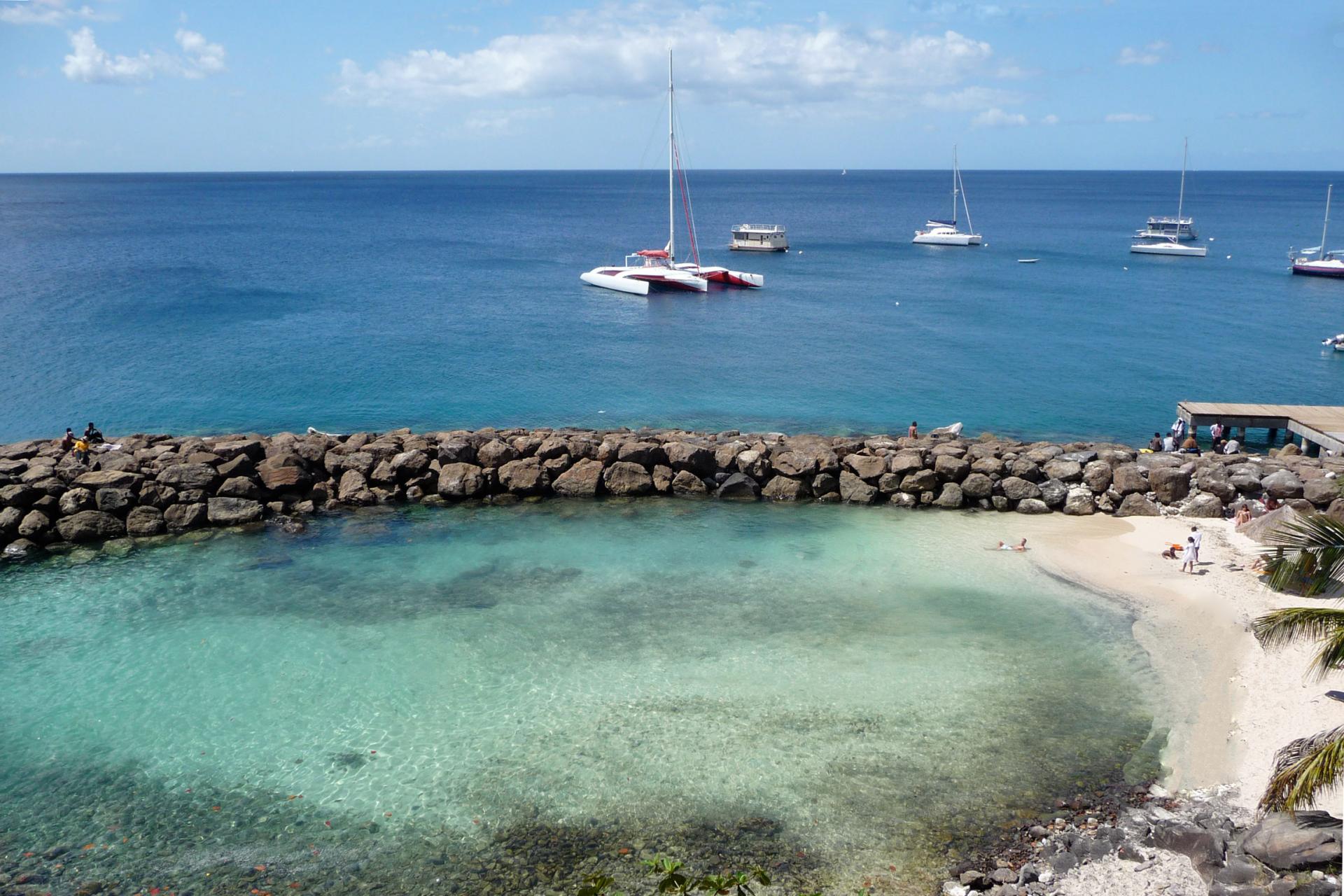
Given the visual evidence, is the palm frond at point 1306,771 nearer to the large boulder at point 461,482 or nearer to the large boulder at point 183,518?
the large boulder at point 461,482

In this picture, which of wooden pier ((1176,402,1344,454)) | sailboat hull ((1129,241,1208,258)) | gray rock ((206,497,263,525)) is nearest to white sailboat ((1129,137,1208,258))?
sailboat hull ((1129,241,1208,258))

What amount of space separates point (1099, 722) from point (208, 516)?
23073 millimetres

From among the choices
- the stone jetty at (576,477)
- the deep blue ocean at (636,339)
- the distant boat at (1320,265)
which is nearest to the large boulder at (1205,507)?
the stone jetty at (576,477)

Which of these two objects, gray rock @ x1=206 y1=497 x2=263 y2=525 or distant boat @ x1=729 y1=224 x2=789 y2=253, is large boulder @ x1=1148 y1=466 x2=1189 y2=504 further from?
distant boat @ x1=729 y1=224 x2=789 y2=253

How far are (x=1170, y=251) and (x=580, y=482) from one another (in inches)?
3511

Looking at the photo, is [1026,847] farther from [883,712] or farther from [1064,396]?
[1064,396]

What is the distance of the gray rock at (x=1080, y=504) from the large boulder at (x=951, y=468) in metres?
2.96

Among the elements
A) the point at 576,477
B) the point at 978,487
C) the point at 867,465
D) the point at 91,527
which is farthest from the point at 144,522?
the point at 978,487

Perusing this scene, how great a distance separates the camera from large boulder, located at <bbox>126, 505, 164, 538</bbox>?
2580cm

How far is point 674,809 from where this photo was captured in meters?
14.7

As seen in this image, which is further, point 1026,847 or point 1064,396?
point 1064,396

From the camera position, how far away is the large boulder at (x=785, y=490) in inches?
1137

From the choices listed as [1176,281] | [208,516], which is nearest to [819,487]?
[208,516]

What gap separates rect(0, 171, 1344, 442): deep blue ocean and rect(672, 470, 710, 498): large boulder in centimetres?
925
